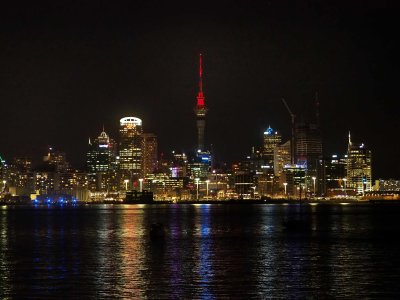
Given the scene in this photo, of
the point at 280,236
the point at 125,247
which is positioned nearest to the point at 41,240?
the point at 125,247

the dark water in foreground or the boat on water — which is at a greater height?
the boat on water

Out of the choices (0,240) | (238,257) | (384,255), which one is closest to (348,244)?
(384,255)

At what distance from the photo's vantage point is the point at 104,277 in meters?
48.0

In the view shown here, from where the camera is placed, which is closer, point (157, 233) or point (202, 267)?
point (202, 267)

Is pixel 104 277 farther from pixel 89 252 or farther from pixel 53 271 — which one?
pixel 89 252

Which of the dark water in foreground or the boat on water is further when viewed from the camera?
the boat on water

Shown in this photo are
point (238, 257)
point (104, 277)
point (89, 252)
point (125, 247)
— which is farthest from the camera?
point (125, 247)

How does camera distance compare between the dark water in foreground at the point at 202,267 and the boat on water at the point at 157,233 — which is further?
the boat on water at the point at 157,233

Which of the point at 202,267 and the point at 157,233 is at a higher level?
the point at 157,233

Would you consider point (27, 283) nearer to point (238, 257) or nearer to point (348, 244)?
point (238, 257)

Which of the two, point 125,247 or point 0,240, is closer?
point 125,247

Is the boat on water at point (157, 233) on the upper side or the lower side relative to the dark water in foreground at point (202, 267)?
upper

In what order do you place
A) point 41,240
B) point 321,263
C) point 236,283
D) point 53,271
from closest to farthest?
point 236,283
point 53,271
point 321,263
point 41,240

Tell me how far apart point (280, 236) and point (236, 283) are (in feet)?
142
